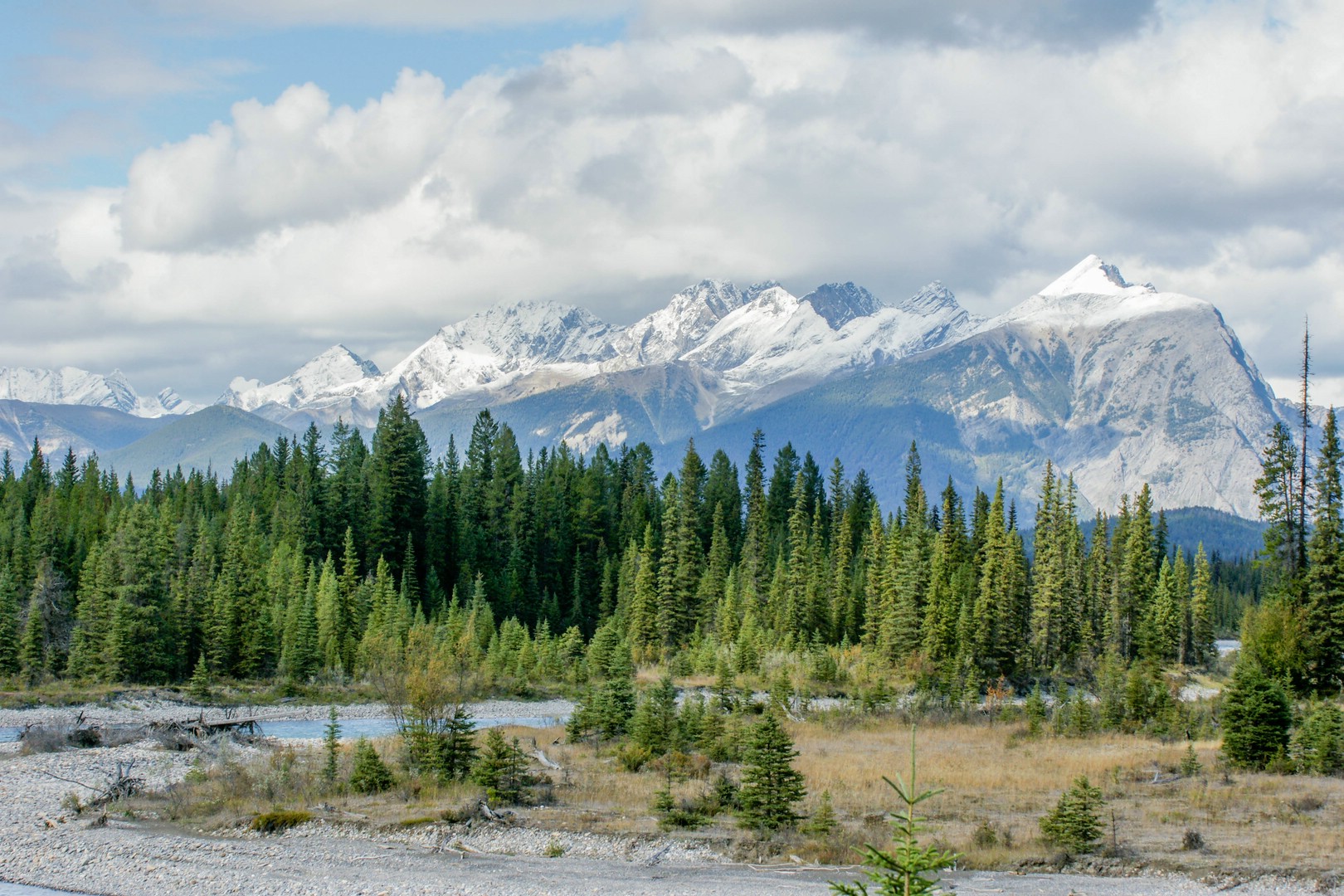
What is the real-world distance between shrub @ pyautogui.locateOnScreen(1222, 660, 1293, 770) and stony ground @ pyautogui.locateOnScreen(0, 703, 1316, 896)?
16.6 m

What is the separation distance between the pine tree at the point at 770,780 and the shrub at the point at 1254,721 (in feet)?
67.3

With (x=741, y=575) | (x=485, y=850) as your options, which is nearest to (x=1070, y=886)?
(x=485, y=850)

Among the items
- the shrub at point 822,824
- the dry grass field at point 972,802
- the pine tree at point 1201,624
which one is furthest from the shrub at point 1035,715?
the pine tree at point 1201,624

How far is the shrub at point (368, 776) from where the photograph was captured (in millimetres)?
43656

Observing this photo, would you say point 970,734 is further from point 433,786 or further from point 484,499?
point 484,499

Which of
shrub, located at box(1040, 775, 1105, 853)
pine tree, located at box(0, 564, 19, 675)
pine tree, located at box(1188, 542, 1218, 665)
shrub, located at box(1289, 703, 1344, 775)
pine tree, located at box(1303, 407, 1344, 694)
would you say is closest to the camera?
shrub, located at box(1040, 775, 1105, 853)

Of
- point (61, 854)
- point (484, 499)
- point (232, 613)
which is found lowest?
point (61, 854)

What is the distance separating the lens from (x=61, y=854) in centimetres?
3600

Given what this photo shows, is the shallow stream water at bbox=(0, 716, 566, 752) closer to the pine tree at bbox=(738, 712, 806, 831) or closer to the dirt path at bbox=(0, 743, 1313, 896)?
the dirt path at bbox=(0, 743, 1313, 896)

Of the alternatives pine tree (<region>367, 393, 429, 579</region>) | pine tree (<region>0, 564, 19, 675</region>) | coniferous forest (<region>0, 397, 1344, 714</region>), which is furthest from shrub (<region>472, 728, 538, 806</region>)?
pine tree (<region>367, 393, 429, 579</region>)

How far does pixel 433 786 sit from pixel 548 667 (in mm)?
53359

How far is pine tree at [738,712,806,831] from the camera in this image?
37.2 m

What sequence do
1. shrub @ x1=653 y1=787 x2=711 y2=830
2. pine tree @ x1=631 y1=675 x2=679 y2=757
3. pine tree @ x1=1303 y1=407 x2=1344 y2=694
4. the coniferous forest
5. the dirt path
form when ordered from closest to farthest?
the dirt path → shrub @ x1=653 y1=787 x2=711 y2=830 → pine tree @ x1=631 y1=675 x2=679 y2=757 → pine tree @ x1=1303 y1=407 x2=1344 y2=694 → the coniferous forest

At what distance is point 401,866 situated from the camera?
3466cm
